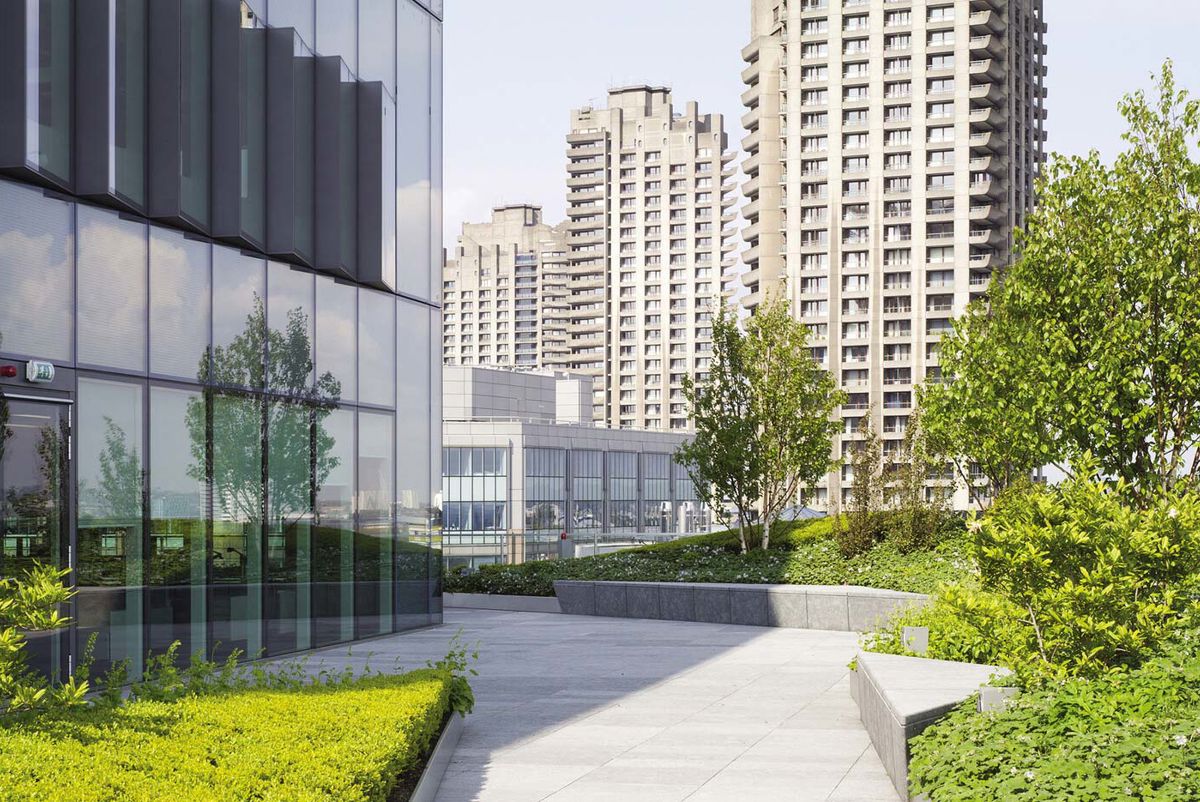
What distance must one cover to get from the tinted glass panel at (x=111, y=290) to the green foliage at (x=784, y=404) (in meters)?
17.5

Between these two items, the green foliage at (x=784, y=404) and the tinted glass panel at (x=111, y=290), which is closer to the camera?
the tinted glass panel at (x=111, y=290)

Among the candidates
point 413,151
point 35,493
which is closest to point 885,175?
point 413,151

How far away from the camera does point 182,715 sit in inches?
373

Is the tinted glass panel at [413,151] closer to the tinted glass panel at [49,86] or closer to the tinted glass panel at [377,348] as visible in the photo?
the tinted glass panel at [377,348]

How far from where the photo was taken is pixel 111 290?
1611 centimetres

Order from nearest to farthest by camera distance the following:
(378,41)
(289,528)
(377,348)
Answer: (289,528), (377,348), (378,41)

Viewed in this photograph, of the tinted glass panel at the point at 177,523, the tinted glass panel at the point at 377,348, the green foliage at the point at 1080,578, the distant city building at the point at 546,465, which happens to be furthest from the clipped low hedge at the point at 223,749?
the distant city building at the point at 546,465

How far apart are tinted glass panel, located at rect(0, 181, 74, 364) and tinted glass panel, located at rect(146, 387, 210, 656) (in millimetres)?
1815

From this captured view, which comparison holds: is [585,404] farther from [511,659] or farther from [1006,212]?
[511,659]

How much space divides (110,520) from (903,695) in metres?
9.70

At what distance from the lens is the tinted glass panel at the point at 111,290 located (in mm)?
15727

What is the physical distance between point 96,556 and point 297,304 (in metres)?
5.60

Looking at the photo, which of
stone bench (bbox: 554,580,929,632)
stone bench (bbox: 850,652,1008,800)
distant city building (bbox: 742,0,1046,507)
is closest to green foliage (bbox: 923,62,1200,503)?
stone bench (bbox: 554,580,929,632)

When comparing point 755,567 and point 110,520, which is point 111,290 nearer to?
point 110,520
